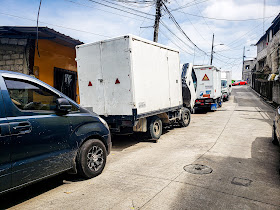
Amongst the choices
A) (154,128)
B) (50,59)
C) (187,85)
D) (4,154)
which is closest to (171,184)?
(4,154)

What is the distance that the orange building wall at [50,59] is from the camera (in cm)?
932

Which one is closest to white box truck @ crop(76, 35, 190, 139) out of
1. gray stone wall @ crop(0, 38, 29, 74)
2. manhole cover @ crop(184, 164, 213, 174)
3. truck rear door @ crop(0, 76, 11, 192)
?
manhole cover @ crop(184, 164, 213, 174)

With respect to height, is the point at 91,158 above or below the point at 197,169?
above

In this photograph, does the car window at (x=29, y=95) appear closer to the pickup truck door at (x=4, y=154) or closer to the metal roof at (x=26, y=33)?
the pickup truck door at (x=4, y=154)

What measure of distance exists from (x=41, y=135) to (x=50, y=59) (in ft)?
24.6

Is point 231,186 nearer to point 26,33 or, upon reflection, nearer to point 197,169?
point 197,169

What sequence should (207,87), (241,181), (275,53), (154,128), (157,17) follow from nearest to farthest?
1. (241,181)
2. (154,128)
3. (157,17)
4. (207,87)
5. (275,53)

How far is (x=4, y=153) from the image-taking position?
2.85 m

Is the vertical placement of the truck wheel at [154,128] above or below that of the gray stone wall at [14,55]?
below

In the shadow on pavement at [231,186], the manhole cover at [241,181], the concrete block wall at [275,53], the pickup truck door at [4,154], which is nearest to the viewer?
the pickup truck door at [4,154]

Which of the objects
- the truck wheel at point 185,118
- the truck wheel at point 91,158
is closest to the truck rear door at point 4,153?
the truck wheel at point 91,158

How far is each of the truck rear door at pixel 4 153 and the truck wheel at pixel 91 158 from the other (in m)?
1.34

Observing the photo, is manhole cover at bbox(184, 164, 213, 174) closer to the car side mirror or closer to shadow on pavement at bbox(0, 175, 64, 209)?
shadow on pavement at bbox(0, 175, 64, 209)

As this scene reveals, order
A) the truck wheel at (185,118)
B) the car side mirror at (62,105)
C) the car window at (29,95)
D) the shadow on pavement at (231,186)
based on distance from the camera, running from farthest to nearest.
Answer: the truck wheel at (185,118) < the car side mirror at (62,105) < the shadow on pavement at (231,186) < the car window at (29,95)
